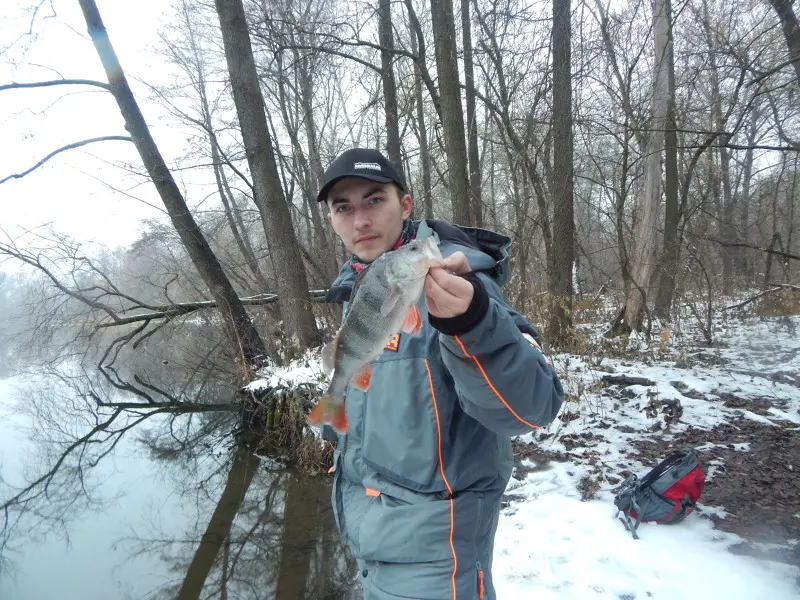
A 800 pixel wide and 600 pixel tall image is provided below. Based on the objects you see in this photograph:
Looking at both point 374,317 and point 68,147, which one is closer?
point 374,317

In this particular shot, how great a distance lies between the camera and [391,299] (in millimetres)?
1381

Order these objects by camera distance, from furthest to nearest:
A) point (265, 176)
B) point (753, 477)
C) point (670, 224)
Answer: point (670, 224) → point (265, 176) → point (753, 477)

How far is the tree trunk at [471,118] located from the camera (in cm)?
786

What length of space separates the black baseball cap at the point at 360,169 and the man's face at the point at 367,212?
4 centimetres

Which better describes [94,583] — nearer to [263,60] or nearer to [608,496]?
[608,496]

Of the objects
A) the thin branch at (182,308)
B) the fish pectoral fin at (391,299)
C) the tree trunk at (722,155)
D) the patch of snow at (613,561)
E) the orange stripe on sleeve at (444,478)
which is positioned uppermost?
the tree trunk at (722,155)

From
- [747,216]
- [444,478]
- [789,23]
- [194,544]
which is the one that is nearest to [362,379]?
[444,478]

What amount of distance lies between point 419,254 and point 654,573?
9.97 ft

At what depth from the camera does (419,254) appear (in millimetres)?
1282

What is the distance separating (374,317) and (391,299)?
95mm

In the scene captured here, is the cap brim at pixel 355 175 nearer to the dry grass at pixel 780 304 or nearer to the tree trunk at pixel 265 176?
the tree trunk at pixel 265 176

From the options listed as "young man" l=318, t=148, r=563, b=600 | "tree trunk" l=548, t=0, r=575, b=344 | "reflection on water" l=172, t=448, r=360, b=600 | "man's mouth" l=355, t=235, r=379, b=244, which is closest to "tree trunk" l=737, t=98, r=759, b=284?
"tree trunk" l=548, t=0, r=575, b=344

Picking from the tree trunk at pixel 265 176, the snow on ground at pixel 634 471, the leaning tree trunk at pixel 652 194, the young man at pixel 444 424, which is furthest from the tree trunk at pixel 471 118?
the young man at pixel 444 424

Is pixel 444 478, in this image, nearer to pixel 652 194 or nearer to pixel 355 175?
pixel 355 175
